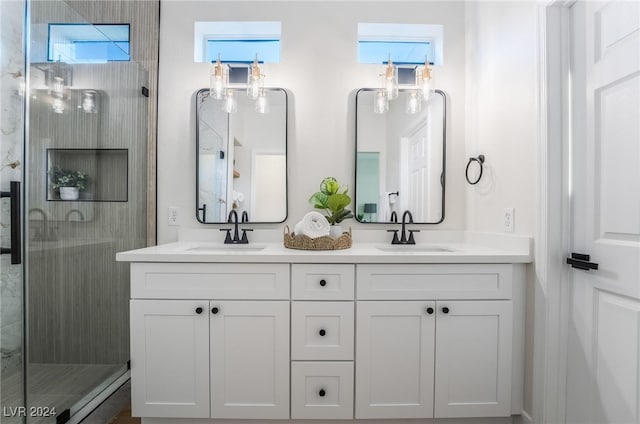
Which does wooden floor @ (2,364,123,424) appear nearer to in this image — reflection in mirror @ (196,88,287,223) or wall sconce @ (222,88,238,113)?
reflection in mirror @ (196,88,287,223)

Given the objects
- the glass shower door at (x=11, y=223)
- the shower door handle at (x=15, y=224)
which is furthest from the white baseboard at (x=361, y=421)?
the shower door handle at (x=15, y=224)

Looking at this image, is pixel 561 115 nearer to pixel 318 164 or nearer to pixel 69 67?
pixel 318 164

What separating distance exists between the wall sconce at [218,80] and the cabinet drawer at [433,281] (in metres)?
1.31

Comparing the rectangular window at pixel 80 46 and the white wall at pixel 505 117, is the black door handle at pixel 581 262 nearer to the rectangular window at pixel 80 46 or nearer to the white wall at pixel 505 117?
the white wall at pixel 505 117

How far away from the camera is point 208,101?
6.31 feet

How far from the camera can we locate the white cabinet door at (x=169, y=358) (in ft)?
4.52

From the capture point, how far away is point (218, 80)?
6.03ft

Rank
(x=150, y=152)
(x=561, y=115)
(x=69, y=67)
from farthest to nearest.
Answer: (x=150, y=152)
(x=69, y=67)
(x=561, y=115)

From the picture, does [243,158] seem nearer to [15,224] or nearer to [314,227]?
[314,227]

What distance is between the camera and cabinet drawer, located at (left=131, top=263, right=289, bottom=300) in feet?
4.52

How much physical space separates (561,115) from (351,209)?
3.60 ft

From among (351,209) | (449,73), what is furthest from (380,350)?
(449,73)

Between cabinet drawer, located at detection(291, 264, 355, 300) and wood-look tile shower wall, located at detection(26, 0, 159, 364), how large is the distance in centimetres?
103

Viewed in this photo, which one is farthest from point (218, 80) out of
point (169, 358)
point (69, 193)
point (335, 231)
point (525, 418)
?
point (525, 418)
